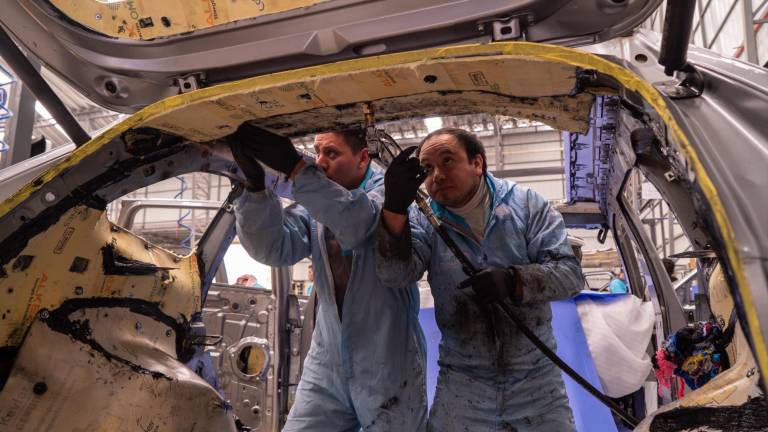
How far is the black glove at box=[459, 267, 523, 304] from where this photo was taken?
1.70m

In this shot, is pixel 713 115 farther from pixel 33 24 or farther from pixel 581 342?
pixel 581 342

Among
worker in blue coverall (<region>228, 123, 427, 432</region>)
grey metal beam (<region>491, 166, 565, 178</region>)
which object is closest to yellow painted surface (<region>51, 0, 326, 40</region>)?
worker in blue coverall (<region>228, 123, 427, 432</region>)

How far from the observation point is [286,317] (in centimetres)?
367

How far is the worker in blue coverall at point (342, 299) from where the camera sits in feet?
5.54

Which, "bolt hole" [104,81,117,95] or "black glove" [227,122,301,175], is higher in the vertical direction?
"bolt hole" [104,81,117,95]

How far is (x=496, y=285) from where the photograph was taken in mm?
1700

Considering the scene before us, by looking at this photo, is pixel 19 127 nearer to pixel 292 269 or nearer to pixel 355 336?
pixel 355 336

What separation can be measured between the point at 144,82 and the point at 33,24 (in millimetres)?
382

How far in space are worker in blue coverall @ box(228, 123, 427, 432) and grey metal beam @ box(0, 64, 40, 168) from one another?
1.11 meters

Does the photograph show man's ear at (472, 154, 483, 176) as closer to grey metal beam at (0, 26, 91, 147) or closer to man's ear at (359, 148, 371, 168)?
man's ear at (359, 148, 371, 168)

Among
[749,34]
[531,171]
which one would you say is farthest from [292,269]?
[531,171]

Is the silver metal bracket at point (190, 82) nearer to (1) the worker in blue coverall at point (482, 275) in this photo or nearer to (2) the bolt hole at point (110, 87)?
(2) the bolt hole at point (110, 87)

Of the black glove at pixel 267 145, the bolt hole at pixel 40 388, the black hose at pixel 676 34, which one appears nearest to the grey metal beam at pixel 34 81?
the black glove at pixel 267 145

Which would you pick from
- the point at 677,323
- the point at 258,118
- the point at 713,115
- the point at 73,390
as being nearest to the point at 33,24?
the point at 258,118
